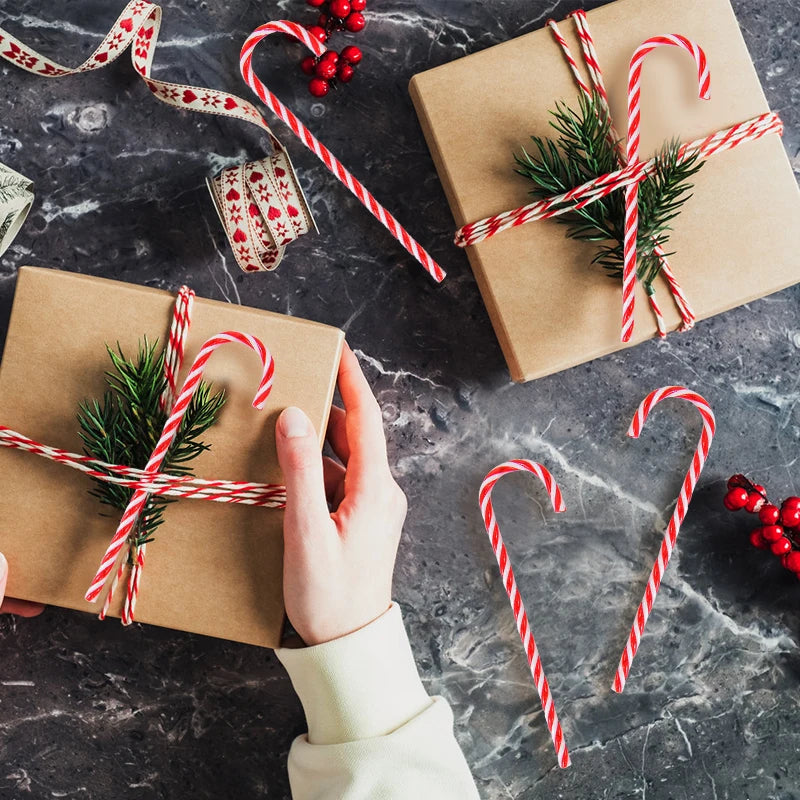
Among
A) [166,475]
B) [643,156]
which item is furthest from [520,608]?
[643,156]

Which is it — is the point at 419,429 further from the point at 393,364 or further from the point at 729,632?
the point at 729,632

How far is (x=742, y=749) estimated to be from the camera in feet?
4.20

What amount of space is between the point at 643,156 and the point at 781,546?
2.09 ft

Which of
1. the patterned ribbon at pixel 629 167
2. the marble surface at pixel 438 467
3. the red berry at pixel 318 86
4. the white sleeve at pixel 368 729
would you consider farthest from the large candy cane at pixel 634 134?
the white sleeve at pixel 368 729

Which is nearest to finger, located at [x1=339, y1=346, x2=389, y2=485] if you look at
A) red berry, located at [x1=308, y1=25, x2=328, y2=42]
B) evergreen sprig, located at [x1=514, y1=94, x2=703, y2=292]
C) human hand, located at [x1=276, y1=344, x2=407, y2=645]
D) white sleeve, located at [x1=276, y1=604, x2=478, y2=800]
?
human hand, located at [x1=276, y1=344, x2=407, y2=645]

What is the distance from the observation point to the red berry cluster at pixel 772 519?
1.19 m

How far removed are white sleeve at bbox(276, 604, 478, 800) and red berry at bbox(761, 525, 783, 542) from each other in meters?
0.59

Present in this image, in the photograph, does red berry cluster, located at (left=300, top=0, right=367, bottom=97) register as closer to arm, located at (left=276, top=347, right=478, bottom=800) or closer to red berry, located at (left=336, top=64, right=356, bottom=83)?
red berry, located at (left=336, top=64, right=356, bottom=83)

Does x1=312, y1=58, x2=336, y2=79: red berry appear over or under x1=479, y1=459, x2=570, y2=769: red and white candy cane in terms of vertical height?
over

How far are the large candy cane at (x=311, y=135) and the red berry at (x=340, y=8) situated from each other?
6 cm

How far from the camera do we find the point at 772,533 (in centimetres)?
119

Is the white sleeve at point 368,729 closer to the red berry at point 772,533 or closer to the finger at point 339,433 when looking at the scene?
the finger at point 339,433

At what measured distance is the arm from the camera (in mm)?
972

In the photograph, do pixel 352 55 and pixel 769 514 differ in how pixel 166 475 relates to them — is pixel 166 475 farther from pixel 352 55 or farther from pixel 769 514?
pixel 769 514
